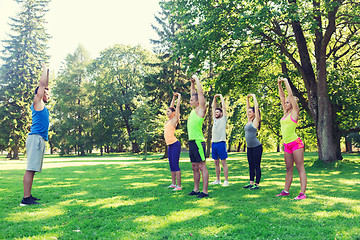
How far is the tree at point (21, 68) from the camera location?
32.0 metres

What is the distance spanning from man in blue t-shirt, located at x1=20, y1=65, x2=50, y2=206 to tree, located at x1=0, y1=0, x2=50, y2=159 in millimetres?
30778

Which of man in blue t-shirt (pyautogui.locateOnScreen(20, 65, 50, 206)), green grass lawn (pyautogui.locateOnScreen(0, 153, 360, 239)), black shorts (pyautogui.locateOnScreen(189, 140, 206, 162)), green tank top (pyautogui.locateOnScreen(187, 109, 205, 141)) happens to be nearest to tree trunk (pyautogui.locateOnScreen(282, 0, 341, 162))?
green grass lawn (pyautogui.locateOnScreen(0, 153, 360, 239))

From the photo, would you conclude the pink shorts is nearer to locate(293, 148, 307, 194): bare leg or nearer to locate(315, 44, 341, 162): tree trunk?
locate(293, 148, 307, 194): bare leg

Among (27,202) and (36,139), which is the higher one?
(36,139)

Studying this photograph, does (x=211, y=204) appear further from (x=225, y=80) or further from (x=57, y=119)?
(x=57, y=119)

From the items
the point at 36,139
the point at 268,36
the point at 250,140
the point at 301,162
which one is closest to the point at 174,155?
the point at 250,140

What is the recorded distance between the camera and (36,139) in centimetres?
561

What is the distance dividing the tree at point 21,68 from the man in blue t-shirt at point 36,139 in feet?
101

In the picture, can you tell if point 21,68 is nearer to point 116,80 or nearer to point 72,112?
point 72,112

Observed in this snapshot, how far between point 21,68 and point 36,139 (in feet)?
109

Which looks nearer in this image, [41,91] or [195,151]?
[41,91]

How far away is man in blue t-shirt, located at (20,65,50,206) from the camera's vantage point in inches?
215

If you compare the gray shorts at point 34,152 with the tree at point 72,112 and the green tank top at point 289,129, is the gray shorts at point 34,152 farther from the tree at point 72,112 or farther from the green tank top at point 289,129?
the tree at point 72,112

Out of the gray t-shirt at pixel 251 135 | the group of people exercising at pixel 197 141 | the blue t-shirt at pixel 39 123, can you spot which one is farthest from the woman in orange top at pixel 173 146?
the blue t-shirt at pixel 39 123
